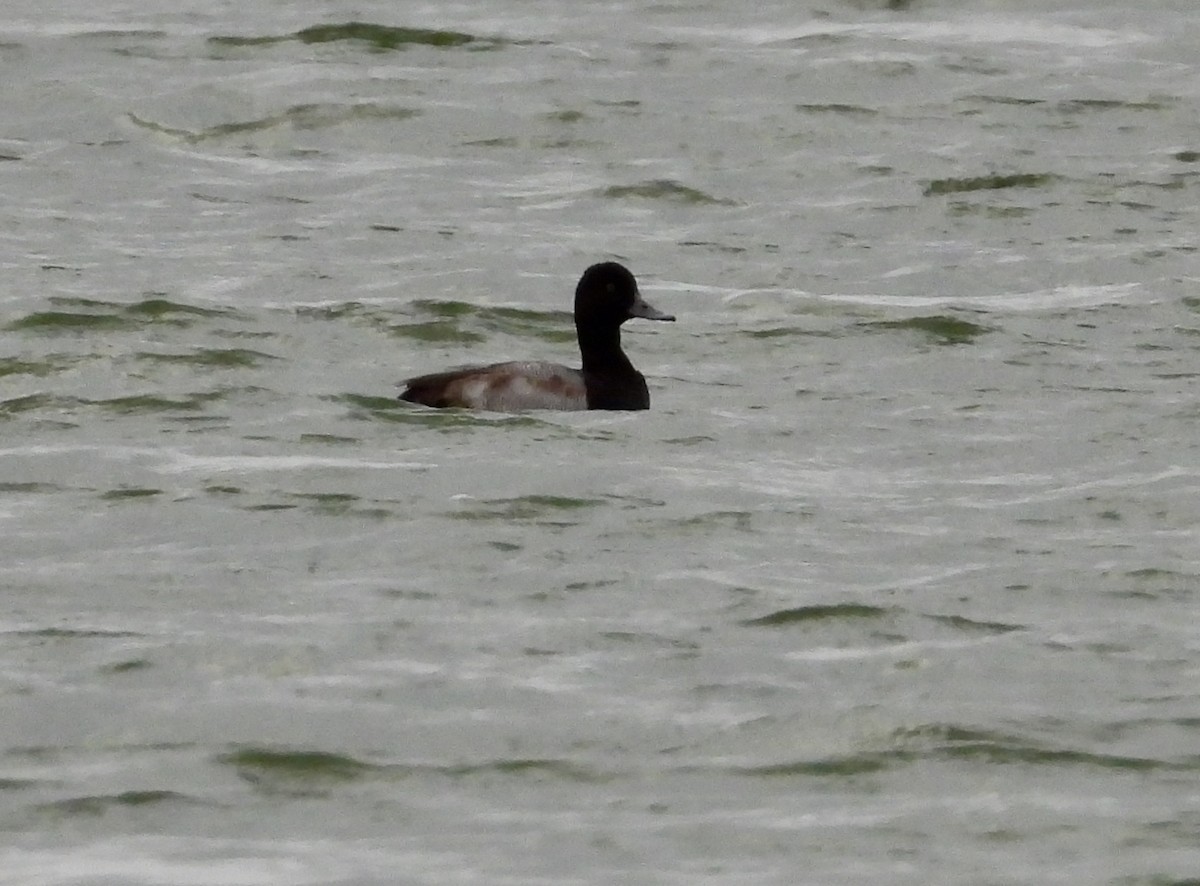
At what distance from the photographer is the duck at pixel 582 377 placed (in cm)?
1365

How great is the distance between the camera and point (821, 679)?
999 centimetres

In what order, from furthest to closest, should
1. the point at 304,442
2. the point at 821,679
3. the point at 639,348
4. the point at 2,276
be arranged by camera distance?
the point at 2,276 → the point at 639,348 → the point at 304,442 → the point at 821,679

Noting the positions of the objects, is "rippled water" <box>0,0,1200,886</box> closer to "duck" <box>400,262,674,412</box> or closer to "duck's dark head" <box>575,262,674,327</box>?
"duck" <box>400,262,674,412</box>

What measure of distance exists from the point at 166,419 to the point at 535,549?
270 centimetres

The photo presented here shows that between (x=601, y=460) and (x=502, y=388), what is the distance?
773 mm

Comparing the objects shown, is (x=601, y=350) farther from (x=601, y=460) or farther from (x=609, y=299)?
(x=601, y=460)

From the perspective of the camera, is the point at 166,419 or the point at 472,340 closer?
the point at 166,419

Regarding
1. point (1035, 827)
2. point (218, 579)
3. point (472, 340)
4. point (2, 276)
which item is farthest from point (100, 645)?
point (2, 276)

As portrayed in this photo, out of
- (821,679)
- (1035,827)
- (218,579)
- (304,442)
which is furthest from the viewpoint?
(304,442)

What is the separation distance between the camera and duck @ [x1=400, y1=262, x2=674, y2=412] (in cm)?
1365

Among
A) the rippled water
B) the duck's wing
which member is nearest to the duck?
the duck's wing

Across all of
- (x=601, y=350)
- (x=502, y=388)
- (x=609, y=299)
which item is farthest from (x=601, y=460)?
(x=609, y=299)

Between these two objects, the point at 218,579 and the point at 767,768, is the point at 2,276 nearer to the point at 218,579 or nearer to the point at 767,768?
the point at 218,579

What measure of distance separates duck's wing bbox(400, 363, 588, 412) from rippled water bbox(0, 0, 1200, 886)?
0.11m
